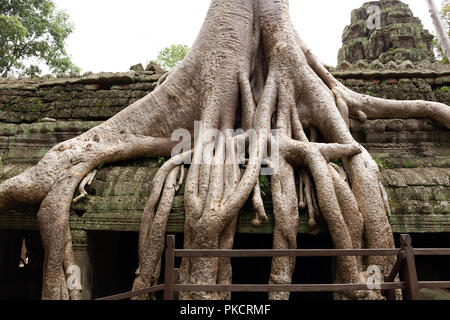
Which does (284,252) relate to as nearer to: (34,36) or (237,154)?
(237,154)

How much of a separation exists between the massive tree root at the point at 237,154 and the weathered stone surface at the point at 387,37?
649cm

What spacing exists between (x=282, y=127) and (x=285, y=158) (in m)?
0.42

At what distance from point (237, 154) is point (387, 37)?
33.1ft

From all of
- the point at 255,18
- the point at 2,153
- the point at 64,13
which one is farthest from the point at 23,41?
the point at 255,18

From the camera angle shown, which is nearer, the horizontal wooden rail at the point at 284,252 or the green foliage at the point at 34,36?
the horizontal wooden rail at the point at 284,252

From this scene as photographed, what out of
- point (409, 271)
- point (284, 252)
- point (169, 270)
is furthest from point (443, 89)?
point (169, 270)

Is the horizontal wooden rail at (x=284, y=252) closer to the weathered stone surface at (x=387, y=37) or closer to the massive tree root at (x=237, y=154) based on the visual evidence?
the massive tree root at (x=237, y=154)

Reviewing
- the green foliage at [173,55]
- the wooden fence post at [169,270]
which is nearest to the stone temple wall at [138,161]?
the wooden fence post at [169,270]

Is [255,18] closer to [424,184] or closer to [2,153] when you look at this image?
[424,184]

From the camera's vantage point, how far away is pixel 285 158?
280 cm

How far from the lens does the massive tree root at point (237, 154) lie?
244 cm

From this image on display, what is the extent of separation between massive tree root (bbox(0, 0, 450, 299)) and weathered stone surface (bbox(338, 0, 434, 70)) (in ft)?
21.3

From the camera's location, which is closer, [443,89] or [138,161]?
[138,161]

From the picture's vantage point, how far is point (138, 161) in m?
3.37
